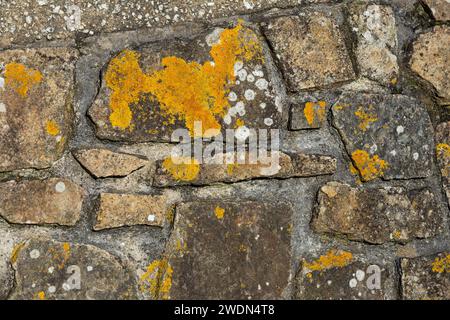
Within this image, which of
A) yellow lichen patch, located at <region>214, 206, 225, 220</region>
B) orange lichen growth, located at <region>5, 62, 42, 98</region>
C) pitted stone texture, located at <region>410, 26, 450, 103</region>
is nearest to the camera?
orange lichen growth, located at <region>5, 62, 42, 98</region>

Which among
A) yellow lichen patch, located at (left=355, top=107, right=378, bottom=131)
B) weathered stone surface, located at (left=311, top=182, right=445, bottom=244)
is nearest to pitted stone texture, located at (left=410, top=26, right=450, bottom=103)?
yellow lichen patch, located at (left=355, top=107, right=378, bottom=131)

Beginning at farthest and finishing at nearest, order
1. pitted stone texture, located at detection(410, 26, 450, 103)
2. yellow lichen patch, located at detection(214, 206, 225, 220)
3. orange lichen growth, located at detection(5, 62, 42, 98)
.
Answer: pitted stone texture, located at detection(410, 26, 450, 103) → yellow lichen patch, located at detection(214, 206, 225, 220) → orange lichen growth, located at detection(5, 62, 42, 98)

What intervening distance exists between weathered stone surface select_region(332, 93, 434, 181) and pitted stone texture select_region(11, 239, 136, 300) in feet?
2.18

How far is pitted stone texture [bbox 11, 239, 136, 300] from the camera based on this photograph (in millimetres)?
1630

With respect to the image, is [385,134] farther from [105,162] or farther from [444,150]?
[105,162]

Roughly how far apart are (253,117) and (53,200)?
52 centimetres

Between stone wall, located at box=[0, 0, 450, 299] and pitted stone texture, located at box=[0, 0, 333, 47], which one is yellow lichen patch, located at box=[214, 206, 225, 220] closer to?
stone wall, located at box=[0, 0, 450, 299]

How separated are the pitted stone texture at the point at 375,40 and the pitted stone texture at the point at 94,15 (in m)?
0.29

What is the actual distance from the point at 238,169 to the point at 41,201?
0.48m

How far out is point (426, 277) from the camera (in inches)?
73.9

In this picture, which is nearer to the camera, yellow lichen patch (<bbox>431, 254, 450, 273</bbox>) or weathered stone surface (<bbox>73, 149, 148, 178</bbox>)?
weathered stone surface (<bbox>73, 149, 148, 178</bbox>)

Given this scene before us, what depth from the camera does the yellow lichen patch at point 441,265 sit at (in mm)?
1882

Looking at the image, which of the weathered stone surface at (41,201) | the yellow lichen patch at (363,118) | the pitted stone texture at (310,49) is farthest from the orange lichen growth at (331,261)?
the weathered stone surface at (41,201)

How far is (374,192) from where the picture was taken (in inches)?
71.9
